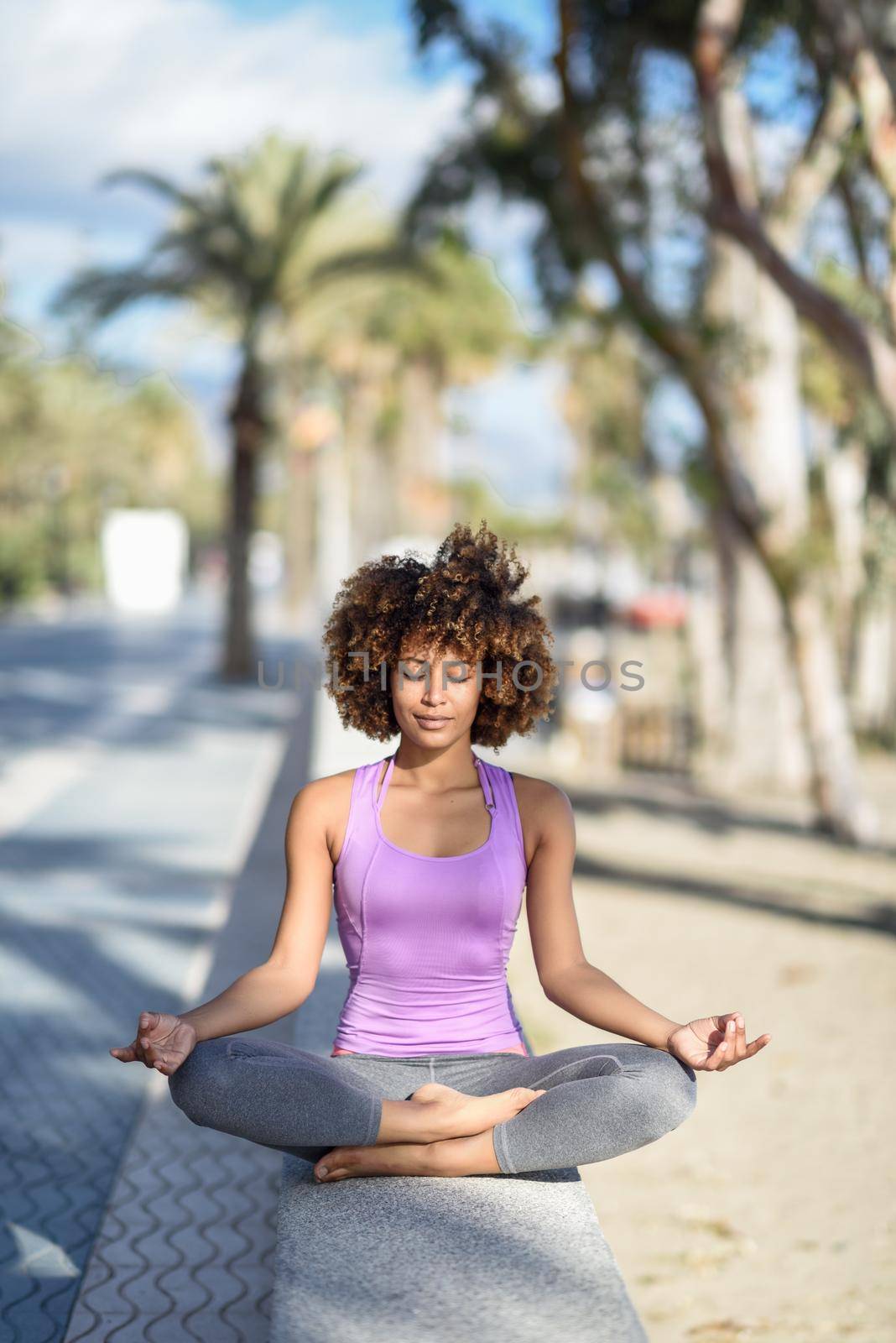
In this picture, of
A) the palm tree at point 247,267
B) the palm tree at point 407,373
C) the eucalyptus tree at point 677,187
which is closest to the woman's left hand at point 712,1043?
the eucalyptus tree at point 677,187

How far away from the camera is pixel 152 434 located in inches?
3019

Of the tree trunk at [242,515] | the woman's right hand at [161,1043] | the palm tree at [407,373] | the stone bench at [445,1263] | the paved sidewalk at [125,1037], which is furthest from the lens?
the palm tree at [407,373]

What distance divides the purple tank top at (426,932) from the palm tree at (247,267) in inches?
710

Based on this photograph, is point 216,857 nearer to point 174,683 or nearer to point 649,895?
point 649,895

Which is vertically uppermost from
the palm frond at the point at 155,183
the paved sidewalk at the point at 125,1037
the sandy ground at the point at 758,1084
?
the palm frond at the point at 155,183

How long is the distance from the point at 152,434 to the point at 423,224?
63427 millimetres

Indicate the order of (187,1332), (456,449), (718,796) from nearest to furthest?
(187,1332)
(718,796)
(456,449)

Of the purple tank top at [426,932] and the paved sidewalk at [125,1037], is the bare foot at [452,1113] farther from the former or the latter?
the paved sidewalk at [125,1037]

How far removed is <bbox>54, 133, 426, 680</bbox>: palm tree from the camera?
20.6 m

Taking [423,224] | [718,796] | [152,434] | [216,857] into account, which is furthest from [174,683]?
[152,434]

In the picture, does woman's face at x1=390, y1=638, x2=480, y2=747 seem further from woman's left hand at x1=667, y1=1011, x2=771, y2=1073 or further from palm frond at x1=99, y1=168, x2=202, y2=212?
palm frond at x1=99, y1=168, x2=202, y2=212

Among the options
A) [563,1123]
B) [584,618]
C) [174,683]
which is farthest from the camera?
[584,618]

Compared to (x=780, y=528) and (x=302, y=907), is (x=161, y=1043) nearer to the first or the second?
(x=302, y=907)

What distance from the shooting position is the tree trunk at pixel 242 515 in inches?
875
